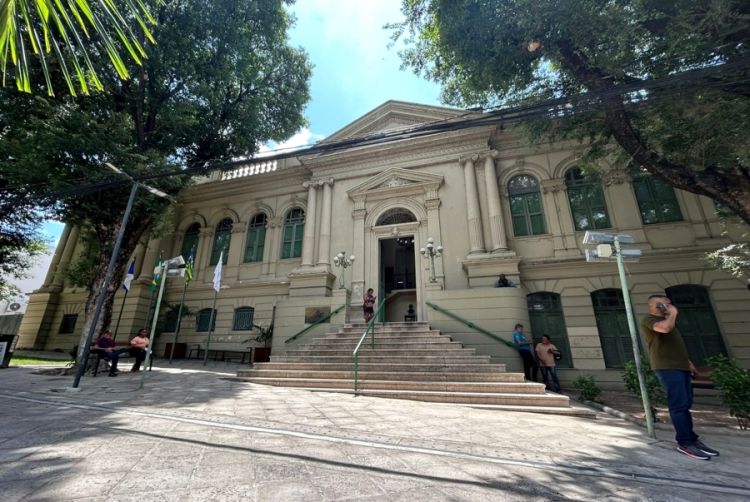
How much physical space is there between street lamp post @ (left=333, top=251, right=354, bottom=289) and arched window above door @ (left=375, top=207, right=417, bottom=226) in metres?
2.21

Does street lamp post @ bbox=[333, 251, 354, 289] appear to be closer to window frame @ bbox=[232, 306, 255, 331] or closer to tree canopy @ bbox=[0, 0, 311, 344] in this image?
window frame @ bbox=[232, 306, 255, 331]

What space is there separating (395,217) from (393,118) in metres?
5.28

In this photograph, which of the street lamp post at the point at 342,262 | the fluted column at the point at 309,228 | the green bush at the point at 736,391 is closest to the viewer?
the green bush at the point at 736,391

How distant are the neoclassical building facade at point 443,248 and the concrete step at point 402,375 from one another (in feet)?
7.91

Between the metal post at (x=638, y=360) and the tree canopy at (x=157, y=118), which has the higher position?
the tree canopy at (x=157, y=118)

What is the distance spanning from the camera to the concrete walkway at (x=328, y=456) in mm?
2641

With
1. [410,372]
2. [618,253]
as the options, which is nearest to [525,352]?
[410,372]

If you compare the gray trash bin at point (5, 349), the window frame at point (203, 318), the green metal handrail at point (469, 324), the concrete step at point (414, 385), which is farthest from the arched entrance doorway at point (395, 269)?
the gray trash bin at point (5, 349)

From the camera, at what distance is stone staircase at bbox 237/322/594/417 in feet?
23.0

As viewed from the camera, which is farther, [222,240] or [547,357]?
[222,240]

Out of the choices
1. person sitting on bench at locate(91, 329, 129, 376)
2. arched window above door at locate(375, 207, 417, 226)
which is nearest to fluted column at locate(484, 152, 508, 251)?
arched window above door at locate(375, 207, 417, 226)

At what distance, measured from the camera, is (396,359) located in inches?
366

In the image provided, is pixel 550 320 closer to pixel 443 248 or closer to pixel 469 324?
pixel 469 324

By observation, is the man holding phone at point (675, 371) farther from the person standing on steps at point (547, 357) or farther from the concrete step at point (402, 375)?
the person standing on steps at point (547, 357)
